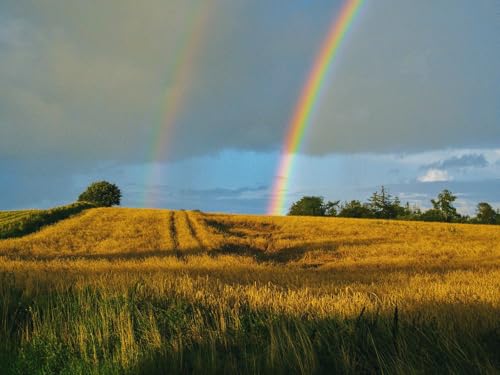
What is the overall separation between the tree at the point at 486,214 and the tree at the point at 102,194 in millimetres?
Answer: 84845

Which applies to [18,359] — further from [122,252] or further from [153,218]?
[153,218]

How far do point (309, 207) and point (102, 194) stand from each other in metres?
51.0

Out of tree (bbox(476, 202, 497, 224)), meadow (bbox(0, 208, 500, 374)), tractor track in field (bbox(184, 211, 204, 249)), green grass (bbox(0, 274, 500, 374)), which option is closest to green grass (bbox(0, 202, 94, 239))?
tractor track in field (bbox(184, 211, 204, 249))

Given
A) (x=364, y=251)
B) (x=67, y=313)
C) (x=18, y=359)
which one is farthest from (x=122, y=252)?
(x=18, y=359)

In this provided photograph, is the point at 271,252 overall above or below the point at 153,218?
below

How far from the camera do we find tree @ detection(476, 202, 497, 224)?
332 ft

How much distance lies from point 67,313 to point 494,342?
6778 millimetres

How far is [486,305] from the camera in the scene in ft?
27.9

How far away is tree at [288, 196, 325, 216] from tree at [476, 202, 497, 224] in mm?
35004

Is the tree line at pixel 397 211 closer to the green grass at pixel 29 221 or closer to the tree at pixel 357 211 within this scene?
the tree at pixel 357 211

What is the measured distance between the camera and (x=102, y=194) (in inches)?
4432

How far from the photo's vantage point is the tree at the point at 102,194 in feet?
367

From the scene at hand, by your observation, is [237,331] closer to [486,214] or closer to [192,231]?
[192,231]

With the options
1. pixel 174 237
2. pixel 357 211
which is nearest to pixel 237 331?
pixel 174 237
